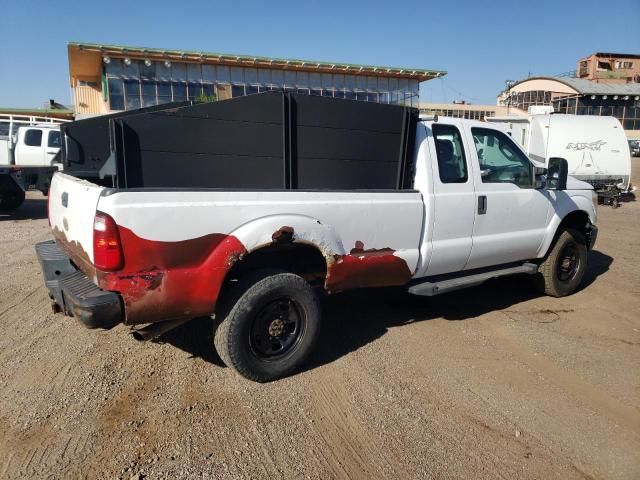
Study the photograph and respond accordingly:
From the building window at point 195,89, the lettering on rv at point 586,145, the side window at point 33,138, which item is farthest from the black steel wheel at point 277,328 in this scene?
the building window at point 195,89

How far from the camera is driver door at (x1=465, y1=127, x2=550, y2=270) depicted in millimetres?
4848

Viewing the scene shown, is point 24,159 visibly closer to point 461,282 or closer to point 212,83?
point 461,282

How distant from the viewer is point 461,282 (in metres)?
4.73

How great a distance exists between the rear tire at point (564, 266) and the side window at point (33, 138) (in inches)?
537

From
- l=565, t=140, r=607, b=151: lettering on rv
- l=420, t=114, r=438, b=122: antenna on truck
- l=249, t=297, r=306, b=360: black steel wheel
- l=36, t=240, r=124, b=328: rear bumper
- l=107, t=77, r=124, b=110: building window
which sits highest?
l=107, t=77, r=124, b=110: building window

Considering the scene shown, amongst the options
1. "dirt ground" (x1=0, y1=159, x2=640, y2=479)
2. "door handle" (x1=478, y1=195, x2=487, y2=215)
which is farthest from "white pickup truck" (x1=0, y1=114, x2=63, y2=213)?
"door handle" (x1=478, y1=195, x2=487, y2=215)

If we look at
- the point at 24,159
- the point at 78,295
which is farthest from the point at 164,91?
the point at 78,295

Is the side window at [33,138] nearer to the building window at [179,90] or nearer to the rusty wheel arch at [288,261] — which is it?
the rusty wheel arch at [288,261]

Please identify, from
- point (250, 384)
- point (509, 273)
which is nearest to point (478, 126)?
point (509, 273)

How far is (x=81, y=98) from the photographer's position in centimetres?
3728

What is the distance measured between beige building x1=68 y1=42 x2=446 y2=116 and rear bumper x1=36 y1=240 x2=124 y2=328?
85.0 ft

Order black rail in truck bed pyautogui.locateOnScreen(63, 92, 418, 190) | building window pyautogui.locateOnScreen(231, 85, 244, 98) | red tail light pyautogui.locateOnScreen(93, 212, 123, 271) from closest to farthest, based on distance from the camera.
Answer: red tail light pyautogui.locateOnScreen(93, 212, 123, 271) → black rail in truck bed pyautogui.locateOnScreen(63, 92, 418, 190) → building window pyautogui.locateOnScreen(231, 85, 244, 98)

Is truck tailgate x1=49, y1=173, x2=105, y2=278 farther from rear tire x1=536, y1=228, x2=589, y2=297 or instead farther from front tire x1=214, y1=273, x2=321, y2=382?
rear tire x1=536, y1=228, x2=589, y2=297

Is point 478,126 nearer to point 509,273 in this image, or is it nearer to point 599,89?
point 509,273
